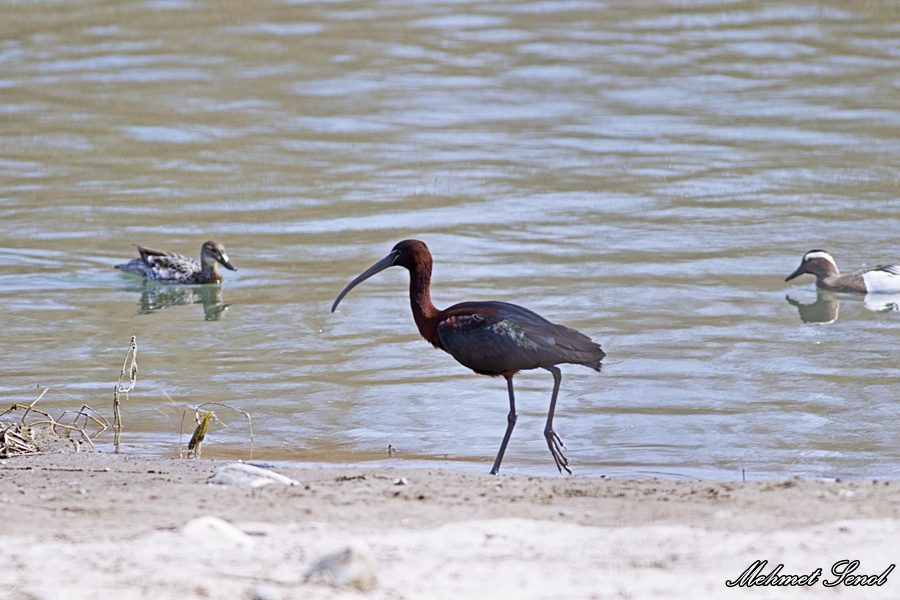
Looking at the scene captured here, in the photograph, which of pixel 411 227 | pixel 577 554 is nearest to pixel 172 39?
pixel 411 227

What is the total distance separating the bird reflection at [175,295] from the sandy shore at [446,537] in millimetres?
6556

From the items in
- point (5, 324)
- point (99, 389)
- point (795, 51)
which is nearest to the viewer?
point (99, 389)

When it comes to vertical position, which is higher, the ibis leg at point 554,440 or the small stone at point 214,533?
the small stone at point 214,533

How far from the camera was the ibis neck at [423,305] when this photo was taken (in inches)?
323

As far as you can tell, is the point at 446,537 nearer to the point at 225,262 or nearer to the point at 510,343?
the point at 510,343

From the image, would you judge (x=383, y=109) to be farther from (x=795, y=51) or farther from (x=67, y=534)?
(x=67, y=534)

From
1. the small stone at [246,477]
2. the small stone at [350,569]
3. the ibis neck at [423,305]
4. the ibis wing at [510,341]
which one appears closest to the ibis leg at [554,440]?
the ibis wing at [510,341]

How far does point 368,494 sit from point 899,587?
245 centimetres

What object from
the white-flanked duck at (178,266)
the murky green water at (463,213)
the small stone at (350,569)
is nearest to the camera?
the small stone at (350,569)

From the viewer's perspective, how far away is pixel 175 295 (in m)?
14.1

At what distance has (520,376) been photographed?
34.2 ft

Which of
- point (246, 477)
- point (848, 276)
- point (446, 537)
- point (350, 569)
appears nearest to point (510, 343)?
point (246, 477)

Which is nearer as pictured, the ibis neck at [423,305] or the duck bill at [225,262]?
the ibis neck at [423,305]

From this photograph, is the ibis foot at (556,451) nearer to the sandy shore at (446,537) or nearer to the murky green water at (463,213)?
the murky green water at (463,213)
